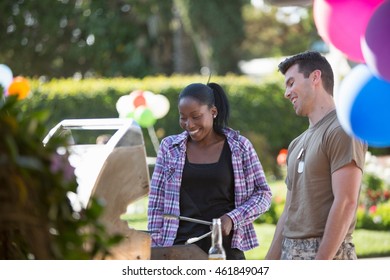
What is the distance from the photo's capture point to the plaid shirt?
3854 mm

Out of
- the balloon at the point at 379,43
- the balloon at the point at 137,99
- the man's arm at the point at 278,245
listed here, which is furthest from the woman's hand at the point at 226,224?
the balloon at the point at 137,99

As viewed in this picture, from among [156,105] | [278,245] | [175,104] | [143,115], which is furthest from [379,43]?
[175,104]

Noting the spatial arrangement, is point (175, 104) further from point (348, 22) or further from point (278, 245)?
point (348, 22)

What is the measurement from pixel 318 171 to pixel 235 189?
54 cm

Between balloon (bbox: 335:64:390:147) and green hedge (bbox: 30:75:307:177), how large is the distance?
13.7 meters

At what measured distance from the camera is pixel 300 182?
3.56 m

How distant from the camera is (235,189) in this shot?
3.91 meters

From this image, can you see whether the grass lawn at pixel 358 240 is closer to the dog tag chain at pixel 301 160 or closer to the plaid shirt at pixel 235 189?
the plaid shirt at pixel 235 189

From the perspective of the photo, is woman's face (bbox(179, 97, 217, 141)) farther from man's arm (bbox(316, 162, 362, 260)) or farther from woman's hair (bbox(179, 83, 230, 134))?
man's arm (bbox(316, 162, 362, 260))

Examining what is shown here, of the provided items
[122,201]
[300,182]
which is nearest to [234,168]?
[300,182]

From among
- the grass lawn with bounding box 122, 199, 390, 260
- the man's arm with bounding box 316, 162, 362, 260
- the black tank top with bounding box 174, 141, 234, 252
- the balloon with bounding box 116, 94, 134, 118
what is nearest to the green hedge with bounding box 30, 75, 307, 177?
the balloon with bounding box 116, 94, 134, 118
